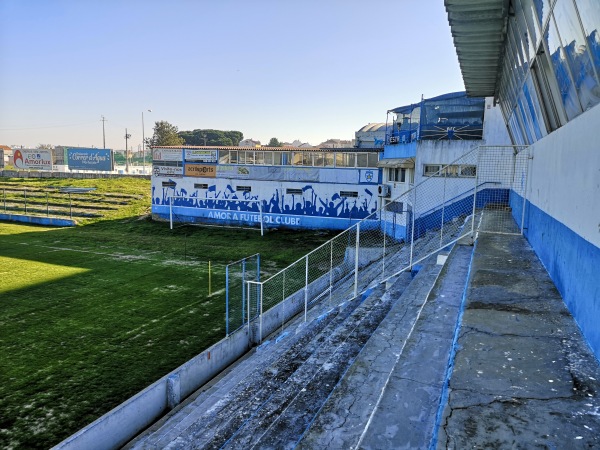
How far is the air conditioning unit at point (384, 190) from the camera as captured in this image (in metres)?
22.7

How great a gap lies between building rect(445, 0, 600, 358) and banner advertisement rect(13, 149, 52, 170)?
57.7 meters

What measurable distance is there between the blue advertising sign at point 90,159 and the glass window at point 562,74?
56.1 meters

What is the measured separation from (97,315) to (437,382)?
972 cm

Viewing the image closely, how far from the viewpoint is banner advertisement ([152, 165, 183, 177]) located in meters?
28.1

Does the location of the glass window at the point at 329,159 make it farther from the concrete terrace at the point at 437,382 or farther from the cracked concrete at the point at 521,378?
the cracked concrete at the point at 521,378

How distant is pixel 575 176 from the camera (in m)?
4.50

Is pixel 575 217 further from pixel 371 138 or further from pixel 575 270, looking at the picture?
pixel 371 138

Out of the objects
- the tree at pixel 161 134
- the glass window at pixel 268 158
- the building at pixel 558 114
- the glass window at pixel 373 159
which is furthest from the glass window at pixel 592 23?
the tree at pixel 161 134

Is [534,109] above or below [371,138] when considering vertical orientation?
below

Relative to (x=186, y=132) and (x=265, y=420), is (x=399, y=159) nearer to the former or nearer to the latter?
(x=265, y=420)

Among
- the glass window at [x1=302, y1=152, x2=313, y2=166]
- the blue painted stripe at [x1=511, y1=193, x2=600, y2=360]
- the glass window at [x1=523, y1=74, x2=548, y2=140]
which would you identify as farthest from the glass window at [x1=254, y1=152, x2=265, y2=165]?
the blue painted stripe at [x1=511, y1=193, x2=600, y2=360]

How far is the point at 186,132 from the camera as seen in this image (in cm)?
10719

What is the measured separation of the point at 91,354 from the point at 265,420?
5.00 m

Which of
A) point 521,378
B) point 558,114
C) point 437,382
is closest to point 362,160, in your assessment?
point 558,114
